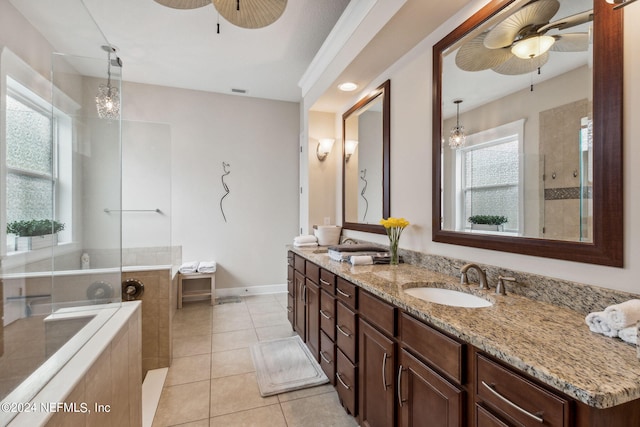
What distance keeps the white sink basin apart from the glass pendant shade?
2.52m

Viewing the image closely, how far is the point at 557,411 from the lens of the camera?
2.27ft

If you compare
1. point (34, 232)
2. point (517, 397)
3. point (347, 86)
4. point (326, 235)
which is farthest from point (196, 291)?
point (517, 397)

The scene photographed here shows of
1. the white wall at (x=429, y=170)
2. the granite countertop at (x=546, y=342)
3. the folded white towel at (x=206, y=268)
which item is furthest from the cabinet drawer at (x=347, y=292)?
the folded white towel at (x=206, y=268)

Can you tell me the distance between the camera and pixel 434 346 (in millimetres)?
1089

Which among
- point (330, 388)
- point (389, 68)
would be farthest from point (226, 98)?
point (330, 388)

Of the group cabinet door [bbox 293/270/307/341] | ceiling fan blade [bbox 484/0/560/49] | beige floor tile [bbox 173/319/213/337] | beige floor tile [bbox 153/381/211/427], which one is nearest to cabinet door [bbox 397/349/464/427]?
beige floor tile [bbox 153/381/211/427]

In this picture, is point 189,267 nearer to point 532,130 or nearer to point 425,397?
point 425,397

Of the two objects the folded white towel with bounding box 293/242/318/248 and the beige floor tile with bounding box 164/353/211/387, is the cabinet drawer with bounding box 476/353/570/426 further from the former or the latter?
the folded white towel with bounding box 293/242/318/248

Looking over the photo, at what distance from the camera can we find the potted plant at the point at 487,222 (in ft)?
4.93

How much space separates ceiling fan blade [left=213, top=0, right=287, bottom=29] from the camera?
1.64 meters

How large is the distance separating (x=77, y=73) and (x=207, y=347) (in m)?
2.43

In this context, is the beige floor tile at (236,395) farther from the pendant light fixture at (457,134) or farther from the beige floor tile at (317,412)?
the pendant light fixture at (457,134)

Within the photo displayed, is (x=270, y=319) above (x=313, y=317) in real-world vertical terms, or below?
below

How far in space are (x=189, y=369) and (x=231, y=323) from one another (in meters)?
0.99
